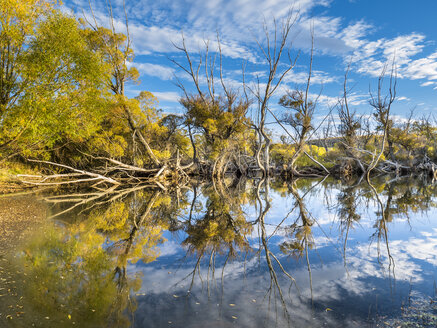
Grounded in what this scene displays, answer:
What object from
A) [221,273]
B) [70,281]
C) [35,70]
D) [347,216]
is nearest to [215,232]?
[221,273]

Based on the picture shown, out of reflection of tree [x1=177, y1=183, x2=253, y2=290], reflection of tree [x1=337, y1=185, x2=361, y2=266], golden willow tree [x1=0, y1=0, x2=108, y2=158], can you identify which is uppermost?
golden willow tree [x1=0, y1=0, x2=108, y2=158]

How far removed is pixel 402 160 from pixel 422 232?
36964 mm

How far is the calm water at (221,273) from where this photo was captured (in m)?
2.88

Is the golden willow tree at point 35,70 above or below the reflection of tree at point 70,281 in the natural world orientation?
above

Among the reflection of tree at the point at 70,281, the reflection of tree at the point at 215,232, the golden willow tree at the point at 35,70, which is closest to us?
the reflection of tree at the point at 70,281

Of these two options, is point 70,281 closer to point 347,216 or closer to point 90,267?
point 90,267

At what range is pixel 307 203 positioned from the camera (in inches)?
450

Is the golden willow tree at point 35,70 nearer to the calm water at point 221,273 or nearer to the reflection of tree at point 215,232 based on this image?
the calm water at point 221,273

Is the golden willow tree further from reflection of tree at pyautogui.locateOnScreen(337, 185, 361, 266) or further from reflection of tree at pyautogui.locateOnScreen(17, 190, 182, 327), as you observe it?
reflection of tree at pyautogui.locateOnScreen(337, 185, 361, 266)

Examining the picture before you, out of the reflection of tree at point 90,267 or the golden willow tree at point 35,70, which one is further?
the golden willow tree at point 35,70

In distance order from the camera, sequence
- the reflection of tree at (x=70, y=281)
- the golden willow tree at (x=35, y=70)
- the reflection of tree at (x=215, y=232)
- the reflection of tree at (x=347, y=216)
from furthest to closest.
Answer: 1. the golden willow tree at (x=35, y=70)
2. the reflection of tree at (x=347, y=216)
3. the reflection of tree at (x=215, y=232)
4. the reflection of tree at (x=70, y=281)

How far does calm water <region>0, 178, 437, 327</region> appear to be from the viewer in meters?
2.88

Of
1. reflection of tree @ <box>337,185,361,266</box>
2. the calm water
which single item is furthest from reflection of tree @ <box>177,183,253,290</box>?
reflection of tree @ <box>337,185,361,266</box>

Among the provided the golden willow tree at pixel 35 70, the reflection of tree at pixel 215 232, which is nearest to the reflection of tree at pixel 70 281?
the reflection of tree at pixel 215 232
